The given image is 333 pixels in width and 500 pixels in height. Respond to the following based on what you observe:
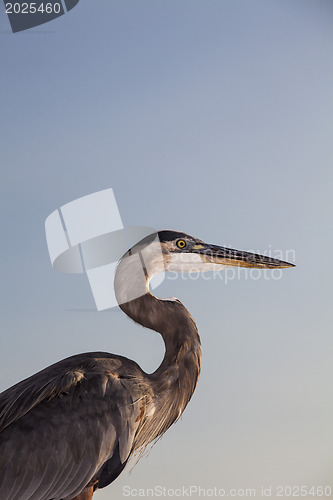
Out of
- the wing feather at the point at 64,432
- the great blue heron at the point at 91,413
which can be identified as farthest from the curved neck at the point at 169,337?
the wing feather at the point at 64,432

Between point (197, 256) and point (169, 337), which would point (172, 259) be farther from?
point (169, 337)

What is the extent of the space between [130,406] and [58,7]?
208cm

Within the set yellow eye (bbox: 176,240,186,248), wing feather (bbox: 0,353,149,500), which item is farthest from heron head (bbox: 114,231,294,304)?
wing feather (bbox: 0,353,149,500)

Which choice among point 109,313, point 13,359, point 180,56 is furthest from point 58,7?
point 13,359

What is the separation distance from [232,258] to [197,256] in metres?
0.12

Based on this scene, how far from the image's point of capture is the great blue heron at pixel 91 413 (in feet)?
4.78

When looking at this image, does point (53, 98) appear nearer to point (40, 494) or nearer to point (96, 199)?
point (96, 199)

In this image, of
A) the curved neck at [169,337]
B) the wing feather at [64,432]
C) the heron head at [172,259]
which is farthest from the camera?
the heron head at [172,259]

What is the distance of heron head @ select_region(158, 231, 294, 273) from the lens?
1.85 metres

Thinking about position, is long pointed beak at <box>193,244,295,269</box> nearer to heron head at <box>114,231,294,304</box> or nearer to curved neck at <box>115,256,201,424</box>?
heron head at <box>114,231,294,304</box>

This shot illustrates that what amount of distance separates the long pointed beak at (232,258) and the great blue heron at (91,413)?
227 mm

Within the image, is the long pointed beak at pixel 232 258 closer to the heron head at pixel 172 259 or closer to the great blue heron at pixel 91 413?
the heron head at pixel 172 259

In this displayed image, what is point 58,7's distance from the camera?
8.93 feet

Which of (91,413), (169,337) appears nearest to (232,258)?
(169,337)
